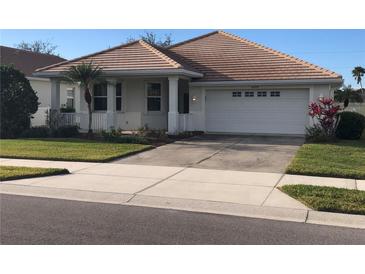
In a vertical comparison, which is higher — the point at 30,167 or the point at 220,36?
the point at 220,36

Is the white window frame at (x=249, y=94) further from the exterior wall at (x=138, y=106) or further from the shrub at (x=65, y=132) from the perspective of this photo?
the shrub at (x=65, y=132)

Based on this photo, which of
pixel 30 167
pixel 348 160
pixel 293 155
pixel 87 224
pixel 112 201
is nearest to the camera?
pixel 87 224

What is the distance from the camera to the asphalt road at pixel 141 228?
5.82 m

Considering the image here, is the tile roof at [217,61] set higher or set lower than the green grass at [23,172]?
higher

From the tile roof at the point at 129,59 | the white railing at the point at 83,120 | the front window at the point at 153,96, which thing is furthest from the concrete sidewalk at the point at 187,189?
the front window at the point at 153,96

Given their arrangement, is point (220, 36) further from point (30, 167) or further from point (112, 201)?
point (112, 201)

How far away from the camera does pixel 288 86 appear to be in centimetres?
A: 1998

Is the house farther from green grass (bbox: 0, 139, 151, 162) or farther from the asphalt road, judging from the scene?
the asphalt road

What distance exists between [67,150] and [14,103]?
648cm

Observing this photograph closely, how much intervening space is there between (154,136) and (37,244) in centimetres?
1249

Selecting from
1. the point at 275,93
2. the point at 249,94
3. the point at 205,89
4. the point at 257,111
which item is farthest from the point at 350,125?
the point at 205,89

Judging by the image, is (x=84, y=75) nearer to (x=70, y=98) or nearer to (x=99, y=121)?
(x=99, y=121)

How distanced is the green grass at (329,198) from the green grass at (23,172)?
5.20 meters

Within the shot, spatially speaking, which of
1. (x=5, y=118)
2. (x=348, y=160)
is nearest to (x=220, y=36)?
(x=5, y=118)
